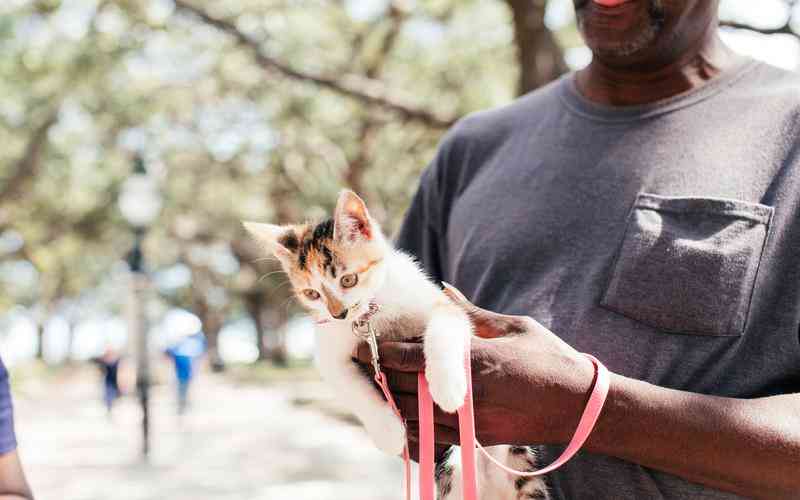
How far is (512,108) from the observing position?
2.47 metres

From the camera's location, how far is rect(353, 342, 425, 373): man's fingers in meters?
1.70

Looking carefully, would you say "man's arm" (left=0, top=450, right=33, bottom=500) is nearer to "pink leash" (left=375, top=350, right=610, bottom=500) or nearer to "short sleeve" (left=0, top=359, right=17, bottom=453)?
"short sleeve" (left=0, top=359, right=17, bottom=453)

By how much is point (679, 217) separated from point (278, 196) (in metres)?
19.4

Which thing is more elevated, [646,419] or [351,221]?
[351,221]

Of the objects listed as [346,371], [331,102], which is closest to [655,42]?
[346,371]

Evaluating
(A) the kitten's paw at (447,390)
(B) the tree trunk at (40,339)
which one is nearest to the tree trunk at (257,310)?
(B) the tree trunk at (40,339)

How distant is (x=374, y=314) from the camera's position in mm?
2072

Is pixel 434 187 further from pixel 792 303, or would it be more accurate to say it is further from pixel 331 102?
pixel 331 102

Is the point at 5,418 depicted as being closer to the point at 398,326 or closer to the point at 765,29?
the point at 398,326

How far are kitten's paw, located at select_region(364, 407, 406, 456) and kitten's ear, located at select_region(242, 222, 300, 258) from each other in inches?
24.4

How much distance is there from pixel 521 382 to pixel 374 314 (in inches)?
22.7

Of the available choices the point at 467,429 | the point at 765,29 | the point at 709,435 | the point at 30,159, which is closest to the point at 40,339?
the point at 30,159

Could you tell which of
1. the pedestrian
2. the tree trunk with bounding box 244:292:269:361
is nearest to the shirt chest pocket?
the pedestrian

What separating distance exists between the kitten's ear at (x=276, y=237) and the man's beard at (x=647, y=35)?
3.54 feet
